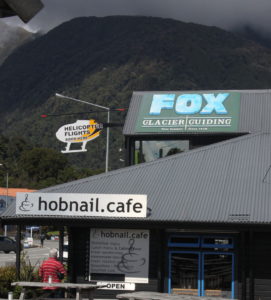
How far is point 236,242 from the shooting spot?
19438 mm

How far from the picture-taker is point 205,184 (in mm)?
20547

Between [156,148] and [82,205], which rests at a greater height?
[156,148]

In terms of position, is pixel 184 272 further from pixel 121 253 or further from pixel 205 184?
pixel 205 184

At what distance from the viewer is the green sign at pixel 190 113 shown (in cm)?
2572

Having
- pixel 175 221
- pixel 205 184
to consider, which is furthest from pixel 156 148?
pixel 175 221

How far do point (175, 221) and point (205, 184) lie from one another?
268 cm

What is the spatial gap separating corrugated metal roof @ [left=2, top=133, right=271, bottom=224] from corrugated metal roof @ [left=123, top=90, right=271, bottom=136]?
1660 mm

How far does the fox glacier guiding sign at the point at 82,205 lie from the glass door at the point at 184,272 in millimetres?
2317

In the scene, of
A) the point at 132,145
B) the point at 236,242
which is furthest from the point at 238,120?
the point at 236,242

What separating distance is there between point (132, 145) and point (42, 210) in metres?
7.81

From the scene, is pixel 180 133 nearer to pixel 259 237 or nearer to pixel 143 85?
pixel 259 237

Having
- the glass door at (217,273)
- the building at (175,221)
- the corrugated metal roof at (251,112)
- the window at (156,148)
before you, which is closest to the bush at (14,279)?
the building at (175,221)

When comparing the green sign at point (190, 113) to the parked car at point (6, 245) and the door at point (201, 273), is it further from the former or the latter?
the parked car at point (6, 245)

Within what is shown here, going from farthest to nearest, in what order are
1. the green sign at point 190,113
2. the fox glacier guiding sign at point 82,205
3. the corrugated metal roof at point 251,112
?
1. the green sign at point 190,113
2. the corrugated metal roof at point 251,112
3. the fox glacier guiding sign at point 82,205
